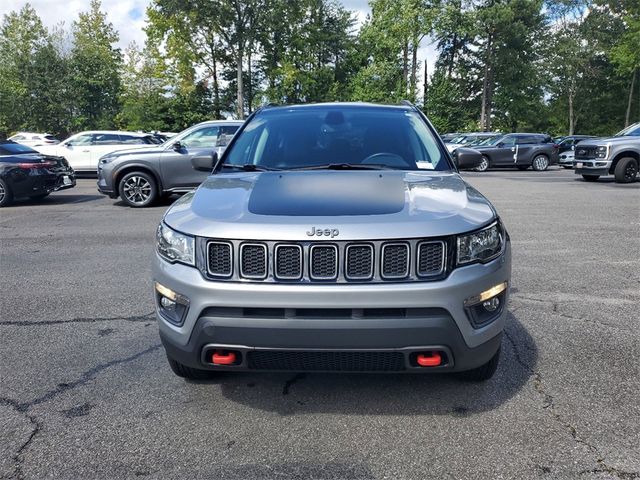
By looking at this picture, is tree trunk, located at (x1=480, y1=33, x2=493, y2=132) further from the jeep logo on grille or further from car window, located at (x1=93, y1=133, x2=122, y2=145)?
the jeep logo on grille

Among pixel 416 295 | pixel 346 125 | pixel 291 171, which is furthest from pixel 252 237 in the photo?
pixel 346 125

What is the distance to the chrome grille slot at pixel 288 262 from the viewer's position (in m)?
2.62

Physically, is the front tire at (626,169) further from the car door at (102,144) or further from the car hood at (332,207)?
the car door at (102,144)

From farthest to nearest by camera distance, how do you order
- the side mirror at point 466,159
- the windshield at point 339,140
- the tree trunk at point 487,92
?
the tree trunk at point 487,92 → the side mirror at point 466,159 → the windshield at point 339,140

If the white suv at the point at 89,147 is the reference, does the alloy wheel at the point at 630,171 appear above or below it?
below

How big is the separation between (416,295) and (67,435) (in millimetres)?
1933

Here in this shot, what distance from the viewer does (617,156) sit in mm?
15742

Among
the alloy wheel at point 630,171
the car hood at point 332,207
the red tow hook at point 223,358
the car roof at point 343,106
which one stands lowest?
the alloy wheel at point 630,171

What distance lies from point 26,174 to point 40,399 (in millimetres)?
10454

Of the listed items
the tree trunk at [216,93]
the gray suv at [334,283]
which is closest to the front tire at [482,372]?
the gray suv at [334,283]

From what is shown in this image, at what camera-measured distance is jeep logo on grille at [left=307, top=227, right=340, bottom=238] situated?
103 inches

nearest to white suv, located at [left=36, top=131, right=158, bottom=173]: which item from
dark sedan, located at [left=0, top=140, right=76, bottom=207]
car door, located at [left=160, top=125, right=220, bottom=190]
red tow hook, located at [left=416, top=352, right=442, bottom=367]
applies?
dark sedan, located at [left=0, top=140, right=76, bottom=207]

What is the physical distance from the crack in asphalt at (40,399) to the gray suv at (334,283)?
2.69 ft

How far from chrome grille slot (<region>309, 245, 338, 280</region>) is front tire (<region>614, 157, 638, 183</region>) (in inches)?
628
